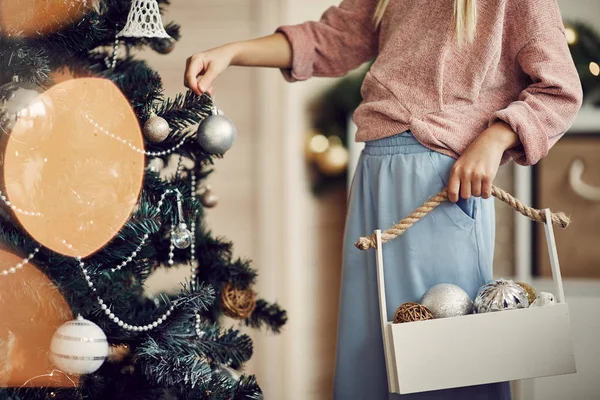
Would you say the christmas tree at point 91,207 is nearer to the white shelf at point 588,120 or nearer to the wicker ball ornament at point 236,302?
the wicker ball ornament at point 236,302

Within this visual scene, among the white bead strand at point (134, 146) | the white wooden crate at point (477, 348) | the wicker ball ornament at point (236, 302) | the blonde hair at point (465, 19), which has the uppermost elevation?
the blonde hair at point (465, 19)

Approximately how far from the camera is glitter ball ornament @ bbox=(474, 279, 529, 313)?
0.79 meters

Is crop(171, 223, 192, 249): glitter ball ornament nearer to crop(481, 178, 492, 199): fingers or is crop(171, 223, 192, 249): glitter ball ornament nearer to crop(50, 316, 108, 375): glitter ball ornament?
crop(50, 316, 108, 375): glitter ball ornament

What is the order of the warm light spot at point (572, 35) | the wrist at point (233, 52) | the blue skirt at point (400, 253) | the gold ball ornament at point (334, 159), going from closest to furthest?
1. the blue skirt at point (400, 253)
2. the wrist at point (233, 52)
3. the warm light spot at point (572, 35)
4. the gold ball ornament at point (334, 159)

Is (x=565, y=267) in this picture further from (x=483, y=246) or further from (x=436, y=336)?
(x=436, y=336)

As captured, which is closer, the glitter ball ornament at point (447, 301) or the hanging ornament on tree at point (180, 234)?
the glitter ball ornament at point (447, 301)

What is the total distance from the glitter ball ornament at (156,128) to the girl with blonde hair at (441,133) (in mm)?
75

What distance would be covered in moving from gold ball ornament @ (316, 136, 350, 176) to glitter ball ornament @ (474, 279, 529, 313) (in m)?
1.09

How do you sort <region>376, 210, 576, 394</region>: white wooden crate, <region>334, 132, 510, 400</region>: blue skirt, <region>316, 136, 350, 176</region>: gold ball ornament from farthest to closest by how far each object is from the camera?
<region>316, 136, 350, 176</region>: gold ball ornament
<region>334, 132, 510, 400</region>: blue skirt
<region>376, 210, 576, 394</region>: white wooden crate

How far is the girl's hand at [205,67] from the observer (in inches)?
37.3

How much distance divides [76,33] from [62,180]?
0.20 meters

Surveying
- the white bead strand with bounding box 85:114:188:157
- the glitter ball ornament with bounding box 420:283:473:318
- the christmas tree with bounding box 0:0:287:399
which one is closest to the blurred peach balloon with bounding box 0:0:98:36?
the christmas tree with bounding box 0:0:287:399

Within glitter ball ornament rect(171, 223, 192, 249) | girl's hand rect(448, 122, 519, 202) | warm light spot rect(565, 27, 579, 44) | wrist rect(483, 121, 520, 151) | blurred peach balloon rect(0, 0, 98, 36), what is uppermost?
warm light spot rect(565, 27, 579, 44)

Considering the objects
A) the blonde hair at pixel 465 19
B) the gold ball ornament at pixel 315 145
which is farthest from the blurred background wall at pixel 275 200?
the blonde hair at pixel 465 19
